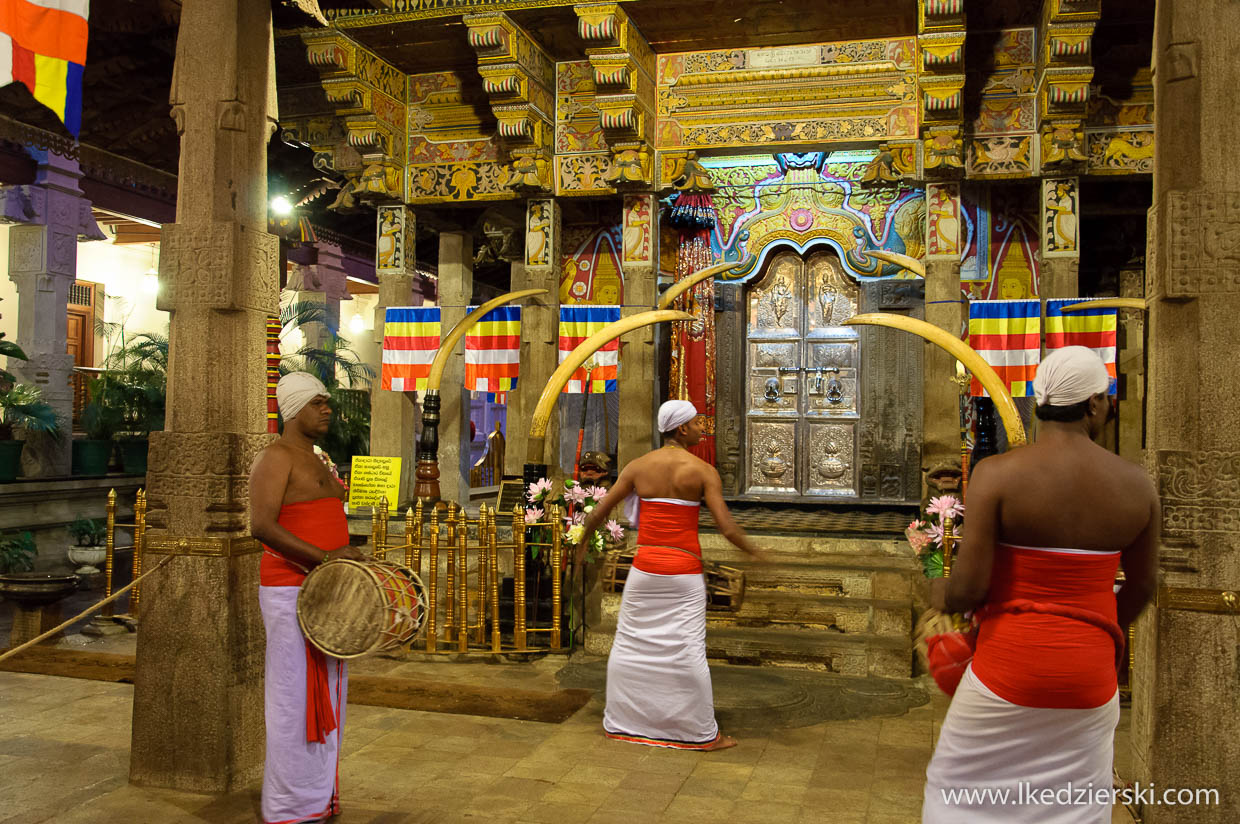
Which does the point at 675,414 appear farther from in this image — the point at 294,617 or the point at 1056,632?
the point at 1056,632

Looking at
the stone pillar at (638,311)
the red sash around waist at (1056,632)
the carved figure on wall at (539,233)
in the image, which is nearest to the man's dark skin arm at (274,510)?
the red sash around waist at (1056,632)

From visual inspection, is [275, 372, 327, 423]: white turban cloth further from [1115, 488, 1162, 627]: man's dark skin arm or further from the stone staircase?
the stone staircase

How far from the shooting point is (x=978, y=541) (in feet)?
10.3

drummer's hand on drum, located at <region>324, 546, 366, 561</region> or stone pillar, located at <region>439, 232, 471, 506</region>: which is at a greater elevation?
stone pillar, located at <region>439, 232, 471, 506</region>

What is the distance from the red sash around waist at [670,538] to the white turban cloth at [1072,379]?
9.84 ft

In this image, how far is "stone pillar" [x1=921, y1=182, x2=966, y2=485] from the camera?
35.1 ft

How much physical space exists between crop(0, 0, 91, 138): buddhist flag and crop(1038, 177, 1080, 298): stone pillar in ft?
30.9

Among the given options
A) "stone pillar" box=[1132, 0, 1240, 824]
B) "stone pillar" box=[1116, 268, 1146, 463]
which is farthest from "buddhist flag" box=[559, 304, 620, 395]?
"stone pillar" box=[1132, 0, 1240, 824]

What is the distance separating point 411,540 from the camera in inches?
322

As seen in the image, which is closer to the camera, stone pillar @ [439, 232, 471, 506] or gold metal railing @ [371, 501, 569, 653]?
gold metal railing @ [371, 501, 569, 653]

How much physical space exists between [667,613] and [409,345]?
7.63 meters

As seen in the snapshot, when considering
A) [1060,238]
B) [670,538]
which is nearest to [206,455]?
[670,538]

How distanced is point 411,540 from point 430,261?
13373 mm

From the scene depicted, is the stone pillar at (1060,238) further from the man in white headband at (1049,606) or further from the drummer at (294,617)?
the drummer at (294,617)
